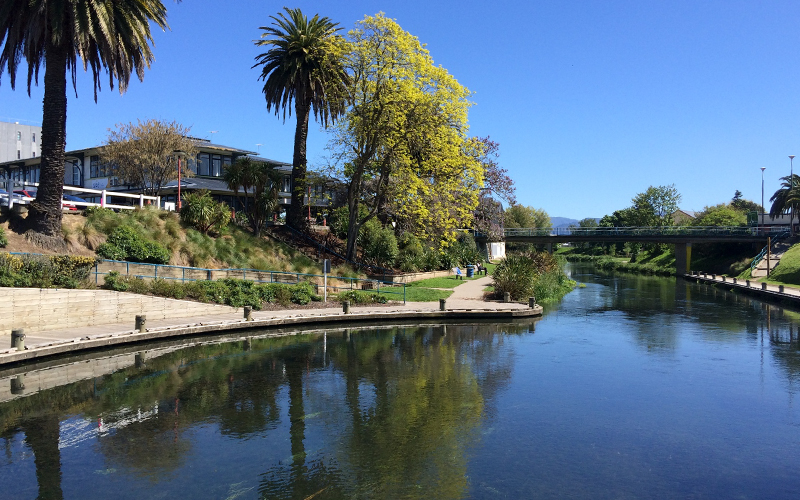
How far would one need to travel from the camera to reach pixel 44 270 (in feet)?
74.0

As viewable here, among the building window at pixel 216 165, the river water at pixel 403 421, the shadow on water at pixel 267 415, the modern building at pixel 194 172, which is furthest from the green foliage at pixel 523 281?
the building window at pixel 216 165

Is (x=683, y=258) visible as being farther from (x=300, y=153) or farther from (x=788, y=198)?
(x=300, y=153)

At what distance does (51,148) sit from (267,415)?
19.2 metres

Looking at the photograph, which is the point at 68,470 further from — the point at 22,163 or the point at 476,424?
the point at 22,163

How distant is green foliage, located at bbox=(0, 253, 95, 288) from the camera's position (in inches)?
845

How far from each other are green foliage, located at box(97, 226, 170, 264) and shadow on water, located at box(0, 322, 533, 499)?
792 centimetres

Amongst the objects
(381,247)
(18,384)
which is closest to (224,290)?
(18,384)

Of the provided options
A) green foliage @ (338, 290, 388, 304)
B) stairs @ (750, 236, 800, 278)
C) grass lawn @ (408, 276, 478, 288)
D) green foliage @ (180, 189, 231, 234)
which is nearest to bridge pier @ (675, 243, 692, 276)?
stairs @ (750, 236, 800, 278)

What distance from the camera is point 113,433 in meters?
13.2

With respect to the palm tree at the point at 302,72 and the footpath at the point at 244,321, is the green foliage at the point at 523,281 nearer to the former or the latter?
the footpath at the point at 244,321

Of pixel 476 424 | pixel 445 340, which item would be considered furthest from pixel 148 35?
pixel 476 424

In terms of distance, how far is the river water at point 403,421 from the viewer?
10891 mm

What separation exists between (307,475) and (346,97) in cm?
3261

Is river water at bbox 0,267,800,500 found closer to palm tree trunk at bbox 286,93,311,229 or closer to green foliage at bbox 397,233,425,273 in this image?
palm tree trunk at bbox 286,93,311,229
